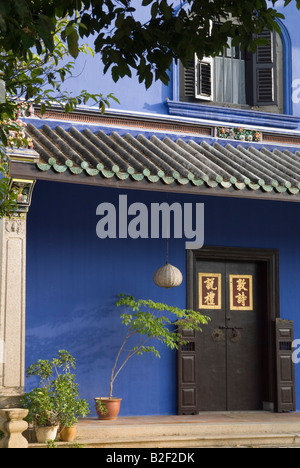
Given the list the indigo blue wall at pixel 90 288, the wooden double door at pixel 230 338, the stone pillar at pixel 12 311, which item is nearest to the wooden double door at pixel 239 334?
the wooden double door at pixel 230 338

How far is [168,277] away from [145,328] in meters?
0.66

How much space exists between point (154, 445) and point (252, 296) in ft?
10.0

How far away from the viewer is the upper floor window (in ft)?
35.9

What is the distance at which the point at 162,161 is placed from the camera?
30.3ft

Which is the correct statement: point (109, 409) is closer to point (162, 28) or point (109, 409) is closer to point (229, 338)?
point (229, 338)

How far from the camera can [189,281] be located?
395 inches

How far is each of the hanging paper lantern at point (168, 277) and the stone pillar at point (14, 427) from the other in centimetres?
271

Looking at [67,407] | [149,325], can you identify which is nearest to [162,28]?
[67,407]

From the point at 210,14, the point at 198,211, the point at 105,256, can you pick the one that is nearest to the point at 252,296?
the point at 198,211

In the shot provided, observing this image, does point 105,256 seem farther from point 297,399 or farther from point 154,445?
point 297,399

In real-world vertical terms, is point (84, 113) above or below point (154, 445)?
above

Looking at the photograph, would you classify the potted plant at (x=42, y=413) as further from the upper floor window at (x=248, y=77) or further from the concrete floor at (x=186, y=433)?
the upper floor window at (x=248, y=77)

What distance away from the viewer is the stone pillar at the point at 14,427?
7.23m

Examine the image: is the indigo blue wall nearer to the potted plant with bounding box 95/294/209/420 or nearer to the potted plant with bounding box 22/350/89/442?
the potted plant with bounding box 95/294/209/420
